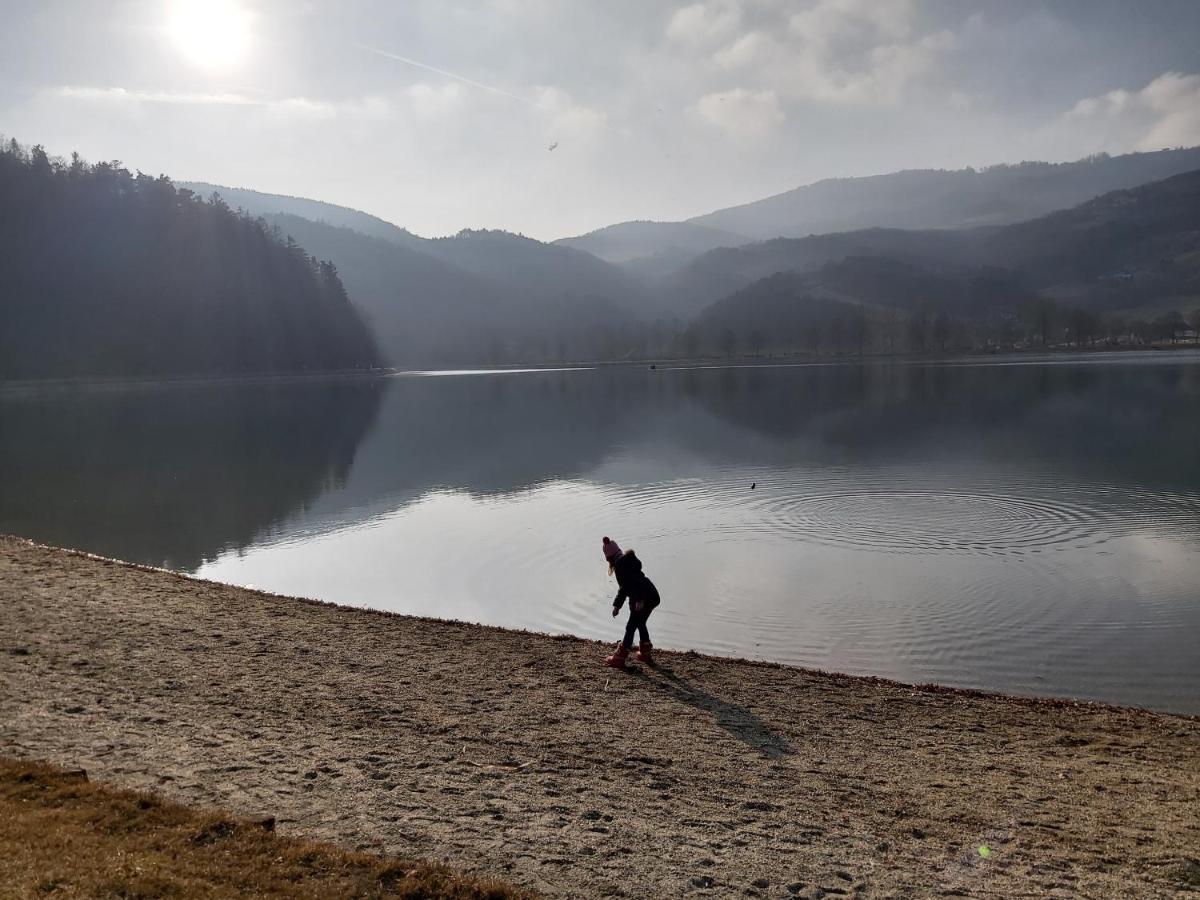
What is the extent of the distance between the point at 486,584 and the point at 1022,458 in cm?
3135

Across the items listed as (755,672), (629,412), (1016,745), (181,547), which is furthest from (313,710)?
(629,412)

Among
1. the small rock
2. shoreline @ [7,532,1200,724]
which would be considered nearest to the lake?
shoreline @ [7,532,1200,724]

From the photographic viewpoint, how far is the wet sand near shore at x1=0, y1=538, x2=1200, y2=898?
8.14 meters

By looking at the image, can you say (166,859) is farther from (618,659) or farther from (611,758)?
(618,659)

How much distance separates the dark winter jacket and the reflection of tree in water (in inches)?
649

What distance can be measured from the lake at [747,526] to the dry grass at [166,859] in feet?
23.9

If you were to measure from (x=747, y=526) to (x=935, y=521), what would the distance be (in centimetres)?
643

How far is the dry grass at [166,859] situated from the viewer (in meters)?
6.53

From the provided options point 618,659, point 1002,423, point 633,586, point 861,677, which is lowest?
point 861,677

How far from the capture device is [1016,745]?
38.3 ft

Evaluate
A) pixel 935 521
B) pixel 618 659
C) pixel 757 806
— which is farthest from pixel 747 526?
pixel 757 806

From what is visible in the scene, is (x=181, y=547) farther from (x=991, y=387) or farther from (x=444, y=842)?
(x=991, y=387)

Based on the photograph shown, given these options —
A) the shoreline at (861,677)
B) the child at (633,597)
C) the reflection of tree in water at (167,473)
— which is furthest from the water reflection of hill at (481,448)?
the child at (633,597)

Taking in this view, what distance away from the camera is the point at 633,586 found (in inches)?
607
